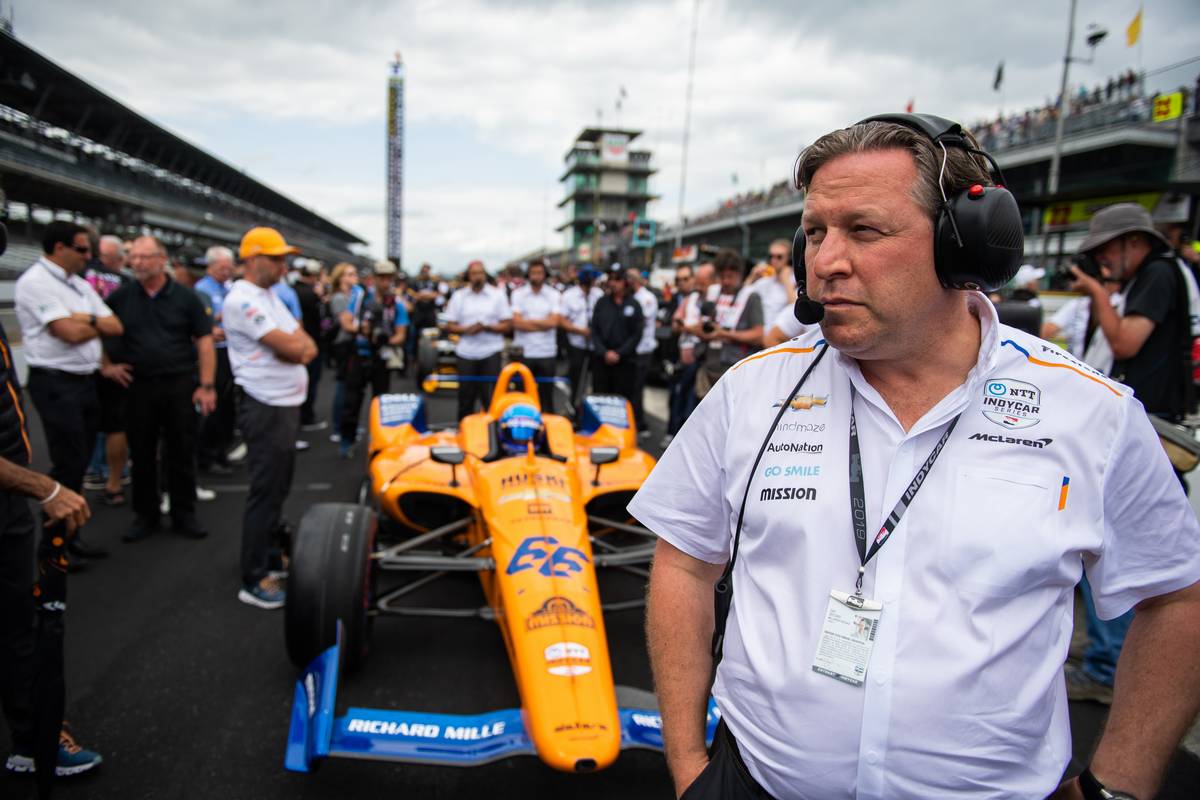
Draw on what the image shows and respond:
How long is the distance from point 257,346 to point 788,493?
3705 millimetres

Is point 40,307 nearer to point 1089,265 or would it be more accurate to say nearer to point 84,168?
point 1089,265

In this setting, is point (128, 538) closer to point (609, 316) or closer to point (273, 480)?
point (273, 480)

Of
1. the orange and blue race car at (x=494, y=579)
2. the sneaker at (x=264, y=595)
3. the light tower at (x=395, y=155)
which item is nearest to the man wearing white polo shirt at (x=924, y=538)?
the orange and blue race car at (x=494, y=579)

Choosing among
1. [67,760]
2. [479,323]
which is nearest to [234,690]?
[67,760]

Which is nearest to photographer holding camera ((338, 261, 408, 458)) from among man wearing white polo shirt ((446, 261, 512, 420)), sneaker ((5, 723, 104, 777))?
man wearing white polo shirt ((446, 261, 512, 420))

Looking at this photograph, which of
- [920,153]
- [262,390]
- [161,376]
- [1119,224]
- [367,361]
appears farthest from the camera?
[367,361]

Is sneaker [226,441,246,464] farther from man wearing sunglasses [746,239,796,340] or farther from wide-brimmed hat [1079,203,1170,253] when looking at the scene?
wide-brimmed hat [1079,203,1170,253]

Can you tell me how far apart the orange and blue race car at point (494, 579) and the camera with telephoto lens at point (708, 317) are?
1.77 m

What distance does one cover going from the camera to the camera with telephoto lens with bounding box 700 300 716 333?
20.0 feet

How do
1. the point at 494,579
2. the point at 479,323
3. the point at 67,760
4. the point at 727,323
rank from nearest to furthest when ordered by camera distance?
the point at 67,760 → the point at 494,579 → the point at 727,323 → the point at 479,323

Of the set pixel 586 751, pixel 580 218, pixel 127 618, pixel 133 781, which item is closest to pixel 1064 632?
pixel 586 751

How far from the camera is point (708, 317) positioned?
620 centimetres

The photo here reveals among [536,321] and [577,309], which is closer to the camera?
[536,321]

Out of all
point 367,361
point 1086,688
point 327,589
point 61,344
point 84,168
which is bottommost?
point 1086,688
